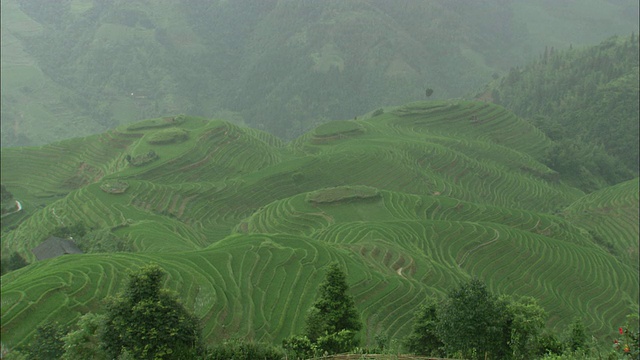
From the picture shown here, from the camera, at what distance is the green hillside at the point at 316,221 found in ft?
73.0

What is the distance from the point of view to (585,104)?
95.4m

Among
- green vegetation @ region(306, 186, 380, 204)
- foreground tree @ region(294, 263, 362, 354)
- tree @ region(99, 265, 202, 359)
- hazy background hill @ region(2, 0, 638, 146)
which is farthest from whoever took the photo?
hazy background hill @ region(2, 0, 638, 146)

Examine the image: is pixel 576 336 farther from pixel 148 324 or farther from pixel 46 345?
pixel 46 345

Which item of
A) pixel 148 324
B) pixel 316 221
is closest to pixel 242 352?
pixel 148 324

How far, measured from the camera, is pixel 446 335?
1532cm

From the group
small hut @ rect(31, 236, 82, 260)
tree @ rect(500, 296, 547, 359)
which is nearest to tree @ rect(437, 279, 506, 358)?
tree @ rect(500, 296, 547, 359)

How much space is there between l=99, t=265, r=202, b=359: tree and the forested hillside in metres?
69.4

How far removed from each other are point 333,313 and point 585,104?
9693cm

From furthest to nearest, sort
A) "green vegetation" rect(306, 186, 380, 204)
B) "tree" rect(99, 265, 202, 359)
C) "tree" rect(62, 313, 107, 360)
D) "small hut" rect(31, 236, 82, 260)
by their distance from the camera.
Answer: "green vegetation" rect(306, 186, 380, 204) < "small hut" rect(31, 236, 82, 260) < "tree" rect(62, 313, 107, 360) < "tree" rect(99, 265, 202, 359)

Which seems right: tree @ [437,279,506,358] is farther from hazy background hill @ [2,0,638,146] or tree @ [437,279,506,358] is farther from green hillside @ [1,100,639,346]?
hazy background hill @ [2,0,638,146]

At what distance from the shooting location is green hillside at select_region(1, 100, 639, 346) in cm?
2227

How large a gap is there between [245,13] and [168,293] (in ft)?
620

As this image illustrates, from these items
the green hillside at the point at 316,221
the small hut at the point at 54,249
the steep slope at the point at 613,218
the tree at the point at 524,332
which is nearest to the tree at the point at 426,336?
the tree at the point at 524,332

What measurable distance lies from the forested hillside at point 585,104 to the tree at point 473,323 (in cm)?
6342
